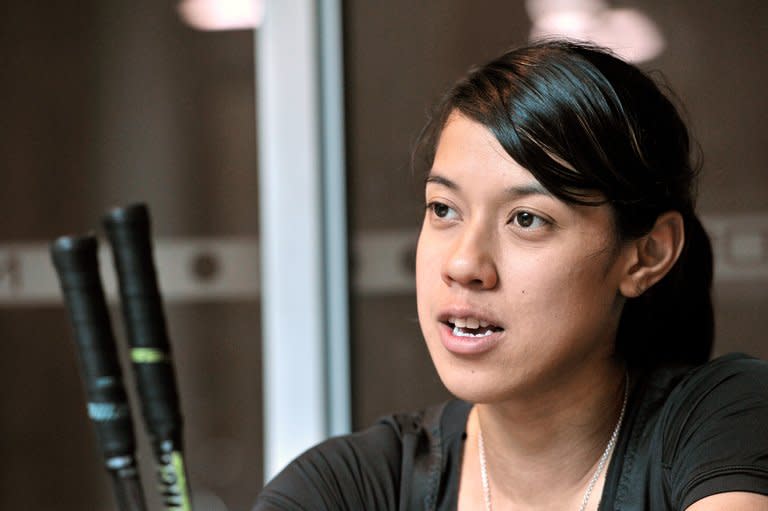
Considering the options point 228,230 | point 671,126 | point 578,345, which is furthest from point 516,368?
point 228,230

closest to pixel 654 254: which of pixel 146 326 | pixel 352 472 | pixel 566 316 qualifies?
pixel 566 316

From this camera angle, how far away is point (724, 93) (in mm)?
2299

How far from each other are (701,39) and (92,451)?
5.65ft

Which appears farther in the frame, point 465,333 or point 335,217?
point 335,217

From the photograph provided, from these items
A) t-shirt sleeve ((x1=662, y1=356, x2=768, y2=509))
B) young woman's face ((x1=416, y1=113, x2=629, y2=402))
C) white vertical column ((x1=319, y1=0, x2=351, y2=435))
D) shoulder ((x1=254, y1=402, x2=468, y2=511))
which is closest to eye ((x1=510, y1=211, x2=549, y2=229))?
young woman's face ((x1=416, y1=113, x2=629, y2=402))

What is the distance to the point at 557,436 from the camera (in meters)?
1.37

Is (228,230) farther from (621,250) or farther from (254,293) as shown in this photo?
(621,250)

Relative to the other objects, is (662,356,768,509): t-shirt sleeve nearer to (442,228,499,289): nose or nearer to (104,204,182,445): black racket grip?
(442,228,499,289): nose

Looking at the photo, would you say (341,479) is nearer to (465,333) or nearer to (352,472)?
(352,472)

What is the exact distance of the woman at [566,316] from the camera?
4.07 feet

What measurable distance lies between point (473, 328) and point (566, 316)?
A: 11cm

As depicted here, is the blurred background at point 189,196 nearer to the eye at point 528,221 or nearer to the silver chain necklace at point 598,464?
the silver chain necklace at point 598,464

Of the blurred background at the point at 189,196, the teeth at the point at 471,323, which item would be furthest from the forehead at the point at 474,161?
the blurred background at the point at 189,196

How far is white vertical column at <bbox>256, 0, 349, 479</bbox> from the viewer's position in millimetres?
2549
